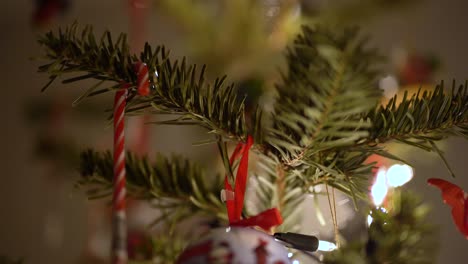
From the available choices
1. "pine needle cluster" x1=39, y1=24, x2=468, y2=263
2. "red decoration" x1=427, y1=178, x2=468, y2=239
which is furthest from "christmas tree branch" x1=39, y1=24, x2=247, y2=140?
"red decoration" x1=427, y1=178, x2=468, y2=239

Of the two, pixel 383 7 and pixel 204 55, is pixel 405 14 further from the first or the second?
pixel 204 55

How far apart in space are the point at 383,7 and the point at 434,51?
0.56ft

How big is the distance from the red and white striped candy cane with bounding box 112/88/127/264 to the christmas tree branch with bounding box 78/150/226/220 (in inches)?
2.8

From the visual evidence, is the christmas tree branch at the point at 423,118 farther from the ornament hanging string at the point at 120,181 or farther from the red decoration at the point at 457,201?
the ornament hanging string at the point at 120,181

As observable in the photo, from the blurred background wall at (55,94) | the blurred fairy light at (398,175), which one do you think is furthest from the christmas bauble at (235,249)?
the blurred background wall at (55,94)

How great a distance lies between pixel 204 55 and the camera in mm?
756

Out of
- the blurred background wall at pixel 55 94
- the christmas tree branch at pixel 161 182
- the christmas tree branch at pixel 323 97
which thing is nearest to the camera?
the christmas tree branch at pixel 323 97

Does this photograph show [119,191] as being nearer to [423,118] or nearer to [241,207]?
[241,207]

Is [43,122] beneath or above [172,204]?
above

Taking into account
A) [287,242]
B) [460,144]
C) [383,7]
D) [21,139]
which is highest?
[383,7]

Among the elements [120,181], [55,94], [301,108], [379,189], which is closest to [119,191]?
[120,181]

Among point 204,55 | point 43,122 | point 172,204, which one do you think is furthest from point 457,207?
point 43,122

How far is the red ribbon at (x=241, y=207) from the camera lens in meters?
0.28

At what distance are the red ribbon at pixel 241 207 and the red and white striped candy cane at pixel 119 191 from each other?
63mm
